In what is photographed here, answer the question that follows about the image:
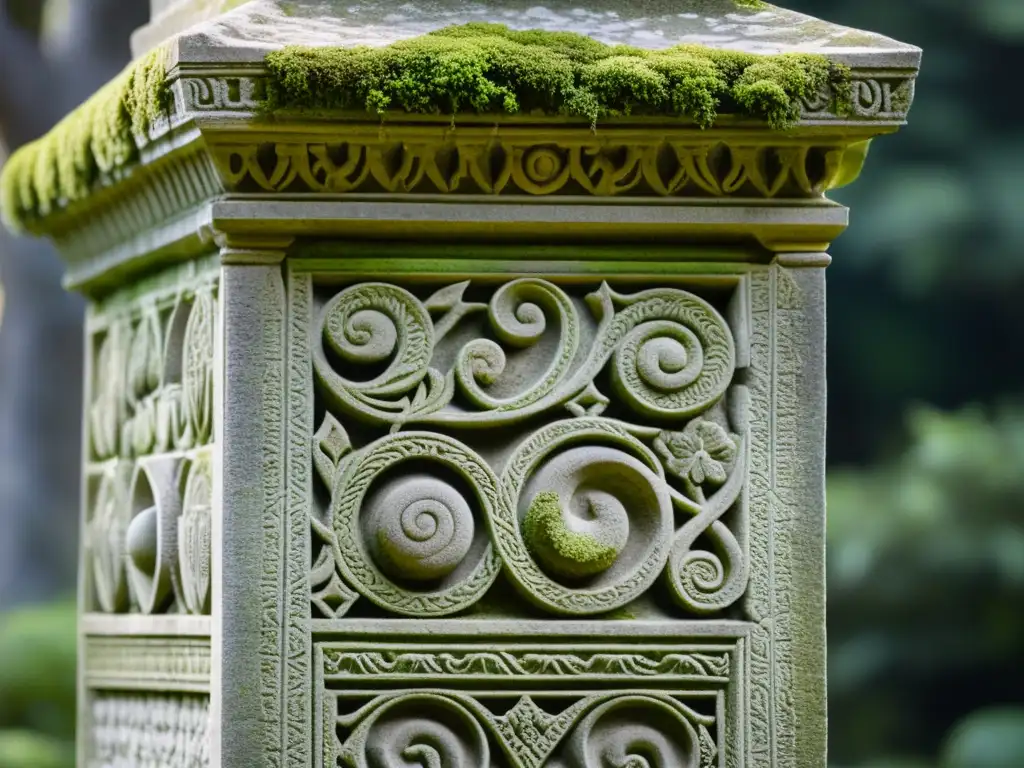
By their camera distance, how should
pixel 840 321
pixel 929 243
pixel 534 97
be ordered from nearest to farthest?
pixel 534 97
pixel 929 243
pixel 840 321

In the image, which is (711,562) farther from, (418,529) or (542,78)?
(542,78)

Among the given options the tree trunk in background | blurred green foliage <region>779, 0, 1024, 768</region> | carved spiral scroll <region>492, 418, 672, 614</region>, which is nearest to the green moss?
carved spiral scroll <region>492, 418, 672, 614</region>

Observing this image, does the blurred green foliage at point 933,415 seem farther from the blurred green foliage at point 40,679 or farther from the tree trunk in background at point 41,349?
the blurred green foliage at point 40,679

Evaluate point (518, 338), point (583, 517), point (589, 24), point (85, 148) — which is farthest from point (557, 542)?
point (85, 148)

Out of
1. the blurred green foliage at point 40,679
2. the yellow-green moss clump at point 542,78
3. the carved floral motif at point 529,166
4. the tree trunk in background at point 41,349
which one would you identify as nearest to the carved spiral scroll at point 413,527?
the carved floral motif at point 529,166

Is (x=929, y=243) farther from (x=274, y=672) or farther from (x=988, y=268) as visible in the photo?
(x=274, y=672)

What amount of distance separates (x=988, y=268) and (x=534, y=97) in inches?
338

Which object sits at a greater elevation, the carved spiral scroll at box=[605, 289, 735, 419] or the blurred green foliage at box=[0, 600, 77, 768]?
the blurred green foliage at box=[0, 600, 77, 768]

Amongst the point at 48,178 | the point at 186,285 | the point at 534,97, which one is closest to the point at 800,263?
the point at 534,97

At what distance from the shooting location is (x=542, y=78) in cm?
Answer: 279

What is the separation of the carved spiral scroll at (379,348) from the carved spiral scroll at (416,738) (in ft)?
1.32

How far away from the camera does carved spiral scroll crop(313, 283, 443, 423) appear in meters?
2.88

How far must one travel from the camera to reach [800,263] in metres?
2.98

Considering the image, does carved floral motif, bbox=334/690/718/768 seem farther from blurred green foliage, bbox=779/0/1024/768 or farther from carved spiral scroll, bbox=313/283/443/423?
blurred green foliage, bbox=779/0/1024/768
